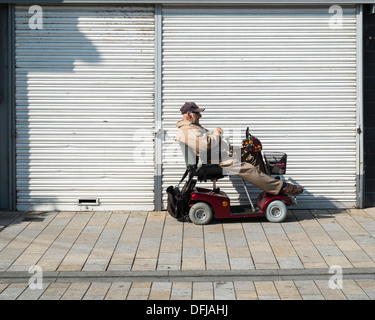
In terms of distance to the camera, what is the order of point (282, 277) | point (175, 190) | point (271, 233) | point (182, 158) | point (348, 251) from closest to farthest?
1. point (282, 277)
2. point (348, 251)
3. point (271, 233)
4. point (175, 190)
5. point (182, 158)

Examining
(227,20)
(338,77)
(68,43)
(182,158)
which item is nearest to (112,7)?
(68,43)

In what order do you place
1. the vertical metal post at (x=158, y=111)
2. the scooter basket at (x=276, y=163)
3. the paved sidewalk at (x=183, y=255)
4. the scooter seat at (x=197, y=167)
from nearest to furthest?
the paved sidewalk at (x=183, y=255) → the scooter seat at (x=197, y=167) → the scooter basket at (x=276, y=163) → the vertical metal post at (x=158, y=111)

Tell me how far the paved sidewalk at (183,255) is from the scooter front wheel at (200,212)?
0.12m

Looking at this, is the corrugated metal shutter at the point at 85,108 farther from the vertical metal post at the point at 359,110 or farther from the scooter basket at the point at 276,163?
the vertical metal post at the point at 359,110

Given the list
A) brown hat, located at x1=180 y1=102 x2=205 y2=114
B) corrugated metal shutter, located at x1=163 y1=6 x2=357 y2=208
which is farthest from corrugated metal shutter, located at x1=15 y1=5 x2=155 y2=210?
brown hat, located at x1=180 y1=102 x2=205 y2=114

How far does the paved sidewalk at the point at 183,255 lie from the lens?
7.42 metres

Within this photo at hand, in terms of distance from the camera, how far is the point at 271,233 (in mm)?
9852

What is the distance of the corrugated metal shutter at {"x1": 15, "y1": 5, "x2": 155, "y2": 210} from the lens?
11195mm

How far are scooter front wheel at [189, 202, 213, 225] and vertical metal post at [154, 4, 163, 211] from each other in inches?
45.5

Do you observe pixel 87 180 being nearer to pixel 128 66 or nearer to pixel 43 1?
pixel 128 66

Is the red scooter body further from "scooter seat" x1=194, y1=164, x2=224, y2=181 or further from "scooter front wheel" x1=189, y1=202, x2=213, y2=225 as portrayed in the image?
"scooter seat" x1=194, y1=164, x2=224, y2=181

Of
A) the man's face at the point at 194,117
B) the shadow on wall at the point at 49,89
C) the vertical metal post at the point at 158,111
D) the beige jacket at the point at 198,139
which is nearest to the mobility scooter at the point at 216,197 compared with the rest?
the beige jacket at the point at 198,139

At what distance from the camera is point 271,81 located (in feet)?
36.9

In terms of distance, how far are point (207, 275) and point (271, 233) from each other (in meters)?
2.14
